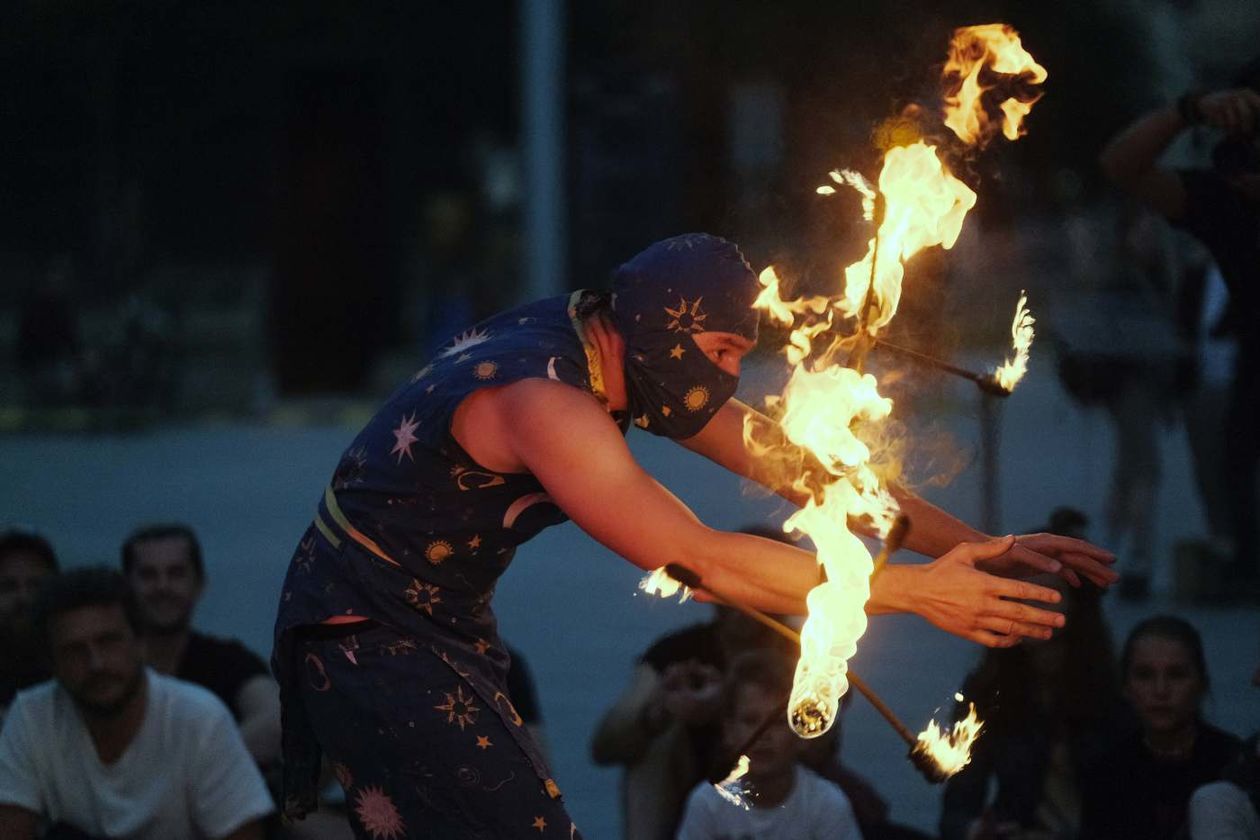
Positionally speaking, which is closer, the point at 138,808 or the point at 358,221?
the point at 138,808

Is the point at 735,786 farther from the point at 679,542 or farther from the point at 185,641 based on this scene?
the point at 185,641

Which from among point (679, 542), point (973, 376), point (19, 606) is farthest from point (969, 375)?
point (19, 606)

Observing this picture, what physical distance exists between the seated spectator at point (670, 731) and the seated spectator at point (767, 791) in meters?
0.27

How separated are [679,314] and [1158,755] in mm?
1985

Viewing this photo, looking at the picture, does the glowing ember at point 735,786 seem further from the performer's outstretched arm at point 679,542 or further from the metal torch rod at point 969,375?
the metal torch rod at point 969,375

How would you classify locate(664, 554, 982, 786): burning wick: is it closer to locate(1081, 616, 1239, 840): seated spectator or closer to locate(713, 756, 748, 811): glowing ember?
locate(713, 756, 748, 811): glowing ember

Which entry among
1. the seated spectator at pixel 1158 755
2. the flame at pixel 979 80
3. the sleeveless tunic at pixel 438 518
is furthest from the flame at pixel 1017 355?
the seated spectator at pixel 1158 755

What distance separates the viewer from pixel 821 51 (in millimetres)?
17938

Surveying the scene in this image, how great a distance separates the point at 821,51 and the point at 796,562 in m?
15.3

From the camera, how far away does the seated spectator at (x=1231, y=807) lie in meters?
4.07

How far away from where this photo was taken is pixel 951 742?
3.30m

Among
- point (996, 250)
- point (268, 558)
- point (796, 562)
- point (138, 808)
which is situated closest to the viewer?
point (796, 562)

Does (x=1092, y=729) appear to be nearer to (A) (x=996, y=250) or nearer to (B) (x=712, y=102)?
(A) (x=996, y=250)

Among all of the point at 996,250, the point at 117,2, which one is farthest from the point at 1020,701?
the point at 117,2
